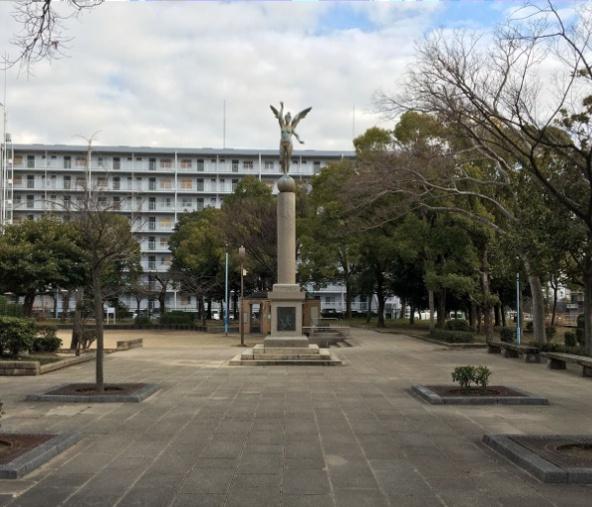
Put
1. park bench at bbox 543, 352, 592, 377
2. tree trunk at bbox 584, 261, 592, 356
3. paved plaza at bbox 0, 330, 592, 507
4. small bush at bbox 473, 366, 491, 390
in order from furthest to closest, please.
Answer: tree trunk at bbox 584, 261, 592, 356, park bench at bbox 543, 352, 592, 377, small bush at bbox 473, 366, 491, 390, paved plaza at bbox 0, 330, 592, 507

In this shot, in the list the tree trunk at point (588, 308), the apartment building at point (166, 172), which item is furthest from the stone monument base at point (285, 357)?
the apartment building at point (166, 172)

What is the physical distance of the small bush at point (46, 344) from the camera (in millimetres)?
20281

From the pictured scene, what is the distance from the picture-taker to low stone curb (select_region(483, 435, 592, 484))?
6207 mm

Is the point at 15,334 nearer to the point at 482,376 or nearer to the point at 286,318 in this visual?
the point at 286,318

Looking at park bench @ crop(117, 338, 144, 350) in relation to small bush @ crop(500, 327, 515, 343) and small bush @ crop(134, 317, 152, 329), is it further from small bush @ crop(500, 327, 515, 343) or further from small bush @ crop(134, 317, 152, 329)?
small bush @ crop(134, 317, 152, 329)

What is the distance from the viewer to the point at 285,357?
1927cm

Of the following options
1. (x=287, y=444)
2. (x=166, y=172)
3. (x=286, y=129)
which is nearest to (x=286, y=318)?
(x=286, y=129)

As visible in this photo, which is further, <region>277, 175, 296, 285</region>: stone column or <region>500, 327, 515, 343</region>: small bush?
<region>500, 327, 515, 343</region>: small bush

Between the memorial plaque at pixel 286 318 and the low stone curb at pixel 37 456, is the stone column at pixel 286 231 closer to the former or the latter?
the memorial plaque at pixel 286 318

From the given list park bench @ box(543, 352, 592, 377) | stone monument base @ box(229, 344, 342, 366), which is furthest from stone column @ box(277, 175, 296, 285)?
park bench @ box(543, 352, 592, 377)

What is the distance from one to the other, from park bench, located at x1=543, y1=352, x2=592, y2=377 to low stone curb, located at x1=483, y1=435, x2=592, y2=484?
894cm

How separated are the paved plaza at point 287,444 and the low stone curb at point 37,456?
0.13 m

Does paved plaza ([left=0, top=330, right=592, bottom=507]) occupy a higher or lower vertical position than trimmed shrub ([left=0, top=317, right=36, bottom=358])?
lower

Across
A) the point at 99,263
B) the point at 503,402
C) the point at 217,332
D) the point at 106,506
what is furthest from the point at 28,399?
the point at 217,332
